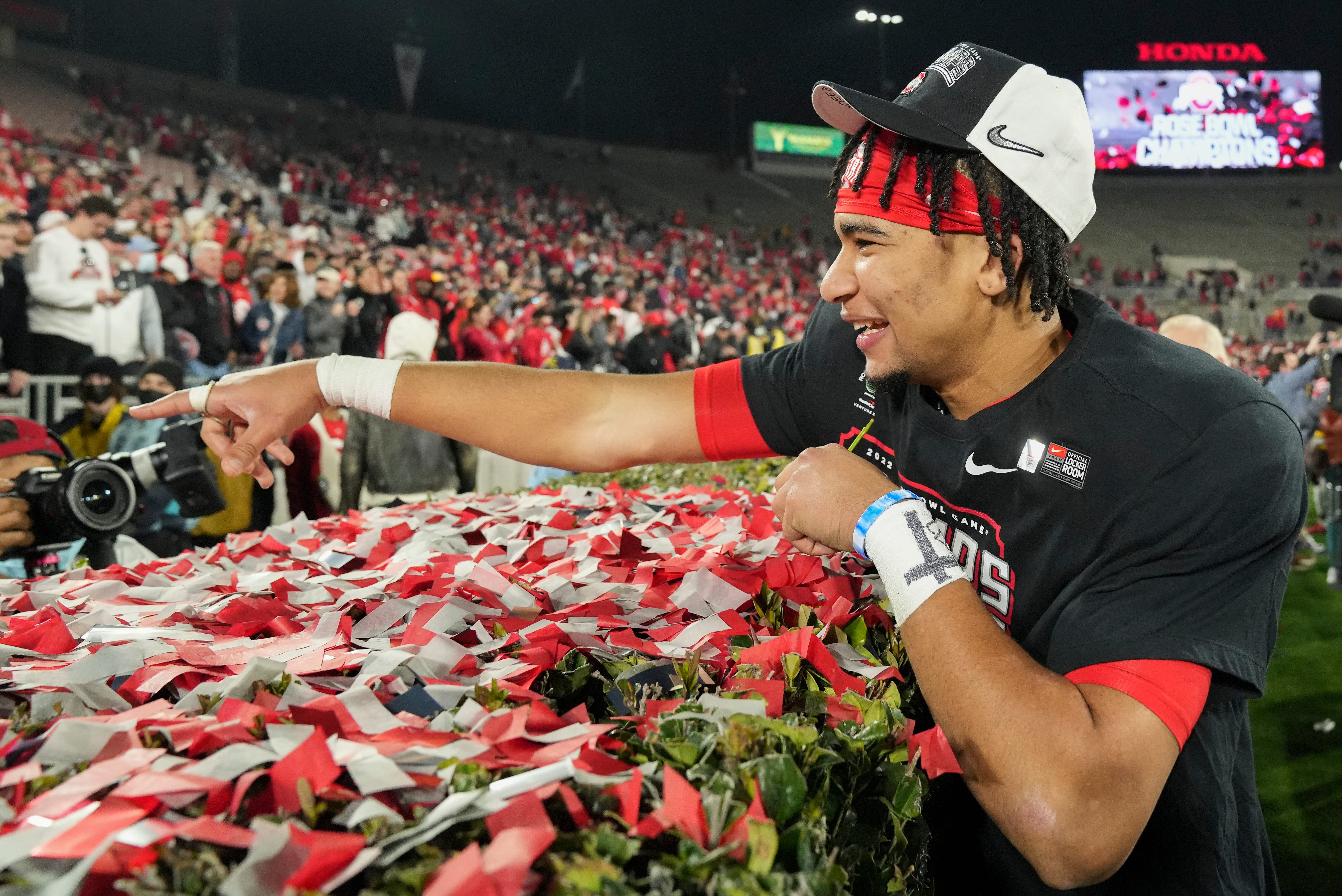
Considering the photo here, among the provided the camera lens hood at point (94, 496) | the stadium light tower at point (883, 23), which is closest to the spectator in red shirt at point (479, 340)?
the camera lens hood at point (94, 496)

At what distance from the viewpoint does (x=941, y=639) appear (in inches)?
55.3

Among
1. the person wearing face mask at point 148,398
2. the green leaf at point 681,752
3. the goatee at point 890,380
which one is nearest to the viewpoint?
the green leaf at point 681,752

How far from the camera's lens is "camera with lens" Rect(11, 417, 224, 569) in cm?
231

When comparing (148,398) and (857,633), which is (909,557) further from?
(148,398)

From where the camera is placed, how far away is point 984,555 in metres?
1.74

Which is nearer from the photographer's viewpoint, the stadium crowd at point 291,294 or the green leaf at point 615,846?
the green leaf at point 615,846

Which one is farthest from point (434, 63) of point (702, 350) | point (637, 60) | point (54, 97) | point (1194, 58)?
point (702, 350)

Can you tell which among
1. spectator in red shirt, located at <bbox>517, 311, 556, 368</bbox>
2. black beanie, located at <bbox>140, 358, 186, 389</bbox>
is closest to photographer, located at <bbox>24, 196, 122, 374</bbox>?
black beanie, located at <bbox>140, 358, 186, 389</bbox>

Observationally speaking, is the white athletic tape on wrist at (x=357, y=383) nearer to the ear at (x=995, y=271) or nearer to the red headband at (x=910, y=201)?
the red headband at (x=910, y=201)

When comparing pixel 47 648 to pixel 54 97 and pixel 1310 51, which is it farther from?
pixel 1310 51

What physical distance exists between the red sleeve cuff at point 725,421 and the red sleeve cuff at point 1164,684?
1.00 m

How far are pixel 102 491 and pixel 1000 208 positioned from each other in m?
2.16

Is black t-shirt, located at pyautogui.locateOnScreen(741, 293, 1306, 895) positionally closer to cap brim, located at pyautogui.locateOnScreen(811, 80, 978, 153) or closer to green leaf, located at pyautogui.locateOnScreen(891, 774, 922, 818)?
green leaf, located at pyautogui.locateOnScreen(891, 774, 922, 818)

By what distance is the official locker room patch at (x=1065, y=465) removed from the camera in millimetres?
1597
